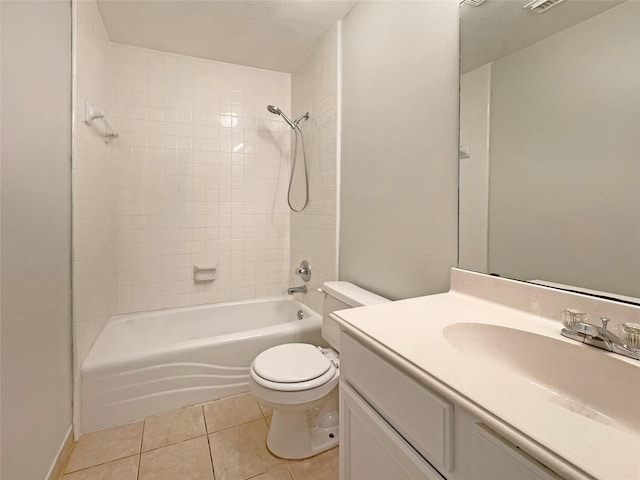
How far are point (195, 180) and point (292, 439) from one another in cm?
197

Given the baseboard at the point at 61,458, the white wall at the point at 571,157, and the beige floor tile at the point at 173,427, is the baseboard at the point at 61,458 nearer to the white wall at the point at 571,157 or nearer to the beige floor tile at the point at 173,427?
the beige floor tile at the point at 173,427

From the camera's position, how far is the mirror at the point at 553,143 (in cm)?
72

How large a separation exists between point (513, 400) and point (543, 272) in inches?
21.8

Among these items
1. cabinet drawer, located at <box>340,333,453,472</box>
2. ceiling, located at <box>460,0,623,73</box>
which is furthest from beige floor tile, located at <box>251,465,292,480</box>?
ceiling, located at <box>460,0,623,73</box>

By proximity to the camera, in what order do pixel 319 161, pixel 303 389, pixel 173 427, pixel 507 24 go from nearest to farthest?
pixel 507 24 < pixel 303 389 < pixel 173 427 < pixel 319 161

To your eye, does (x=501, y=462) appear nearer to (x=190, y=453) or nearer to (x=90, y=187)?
(x=190, y=453)

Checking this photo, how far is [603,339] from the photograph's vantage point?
637mm

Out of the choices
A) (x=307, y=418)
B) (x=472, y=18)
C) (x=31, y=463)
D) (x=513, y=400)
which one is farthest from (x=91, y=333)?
(x=472, y=18)

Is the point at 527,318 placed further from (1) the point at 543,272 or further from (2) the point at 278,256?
(2) the point at 278,256

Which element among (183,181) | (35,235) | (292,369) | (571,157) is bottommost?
(292,369)

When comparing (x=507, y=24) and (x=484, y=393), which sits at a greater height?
(x=507, y=24)

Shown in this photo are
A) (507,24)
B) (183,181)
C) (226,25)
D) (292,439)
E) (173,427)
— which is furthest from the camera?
(183,181)

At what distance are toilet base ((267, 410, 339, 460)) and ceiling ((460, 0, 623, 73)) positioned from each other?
169cm

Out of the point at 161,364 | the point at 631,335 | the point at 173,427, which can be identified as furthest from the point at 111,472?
the point at 631,335
